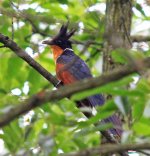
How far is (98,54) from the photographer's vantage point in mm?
5234

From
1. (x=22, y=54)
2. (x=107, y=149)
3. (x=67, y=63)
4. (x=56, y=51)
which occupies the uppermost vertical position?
(x=56, y=51)

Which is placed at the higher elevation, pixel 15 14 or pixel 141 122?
pixel 15 14

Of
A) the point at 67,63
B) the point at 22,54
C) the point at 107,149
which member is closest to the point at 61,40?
the point at 67,63

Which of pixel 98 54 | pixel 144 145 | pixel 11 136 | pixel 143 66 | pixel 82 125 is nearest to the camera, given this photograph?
pixel 143 66

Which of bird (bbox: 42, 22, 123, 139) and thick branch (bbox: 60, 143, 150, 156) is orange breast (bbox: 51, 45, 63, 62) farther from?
thick branch (bbox: 60, 143, 150, 156)

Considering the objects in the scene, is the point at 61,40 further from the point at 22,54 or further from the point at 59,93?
the point at 59,93

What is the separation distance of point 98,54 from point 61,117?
3.06 metres

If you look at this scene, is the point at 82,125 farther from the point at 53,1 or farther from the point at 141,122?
the point at 53,1

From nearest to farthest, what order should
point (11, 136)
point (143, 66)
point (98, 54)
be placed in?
1. point (143, 66)
2. point (11, 136)
3. point (98, 54)

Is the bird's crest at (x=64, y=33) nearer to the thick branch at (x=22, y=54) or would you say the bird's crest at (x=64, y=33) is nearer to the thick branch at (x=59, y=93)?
the thick branch at (x=22, y=54)

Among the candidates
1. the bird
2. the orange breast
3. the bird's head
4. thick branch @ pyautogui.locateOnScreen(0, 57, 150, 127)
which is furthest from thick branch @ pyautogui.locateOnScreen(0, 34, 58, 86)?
thick branch @ pyautogui.locateOnScreen(0, 57, 150, 127)

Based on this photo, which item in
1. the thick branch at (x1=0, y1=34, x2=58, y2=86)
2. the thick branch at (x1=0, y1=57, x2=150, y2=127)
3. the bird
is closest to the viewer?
the thick branch at (x1=0, y1=57, x2=150, y2=127)

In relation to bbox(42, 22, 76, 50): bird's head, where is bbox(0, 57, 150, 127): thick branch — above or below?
below

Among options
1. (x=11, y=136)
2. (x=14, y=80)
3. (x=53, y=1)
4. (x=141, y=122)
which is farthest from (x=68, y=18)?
(x=141, y=122)
